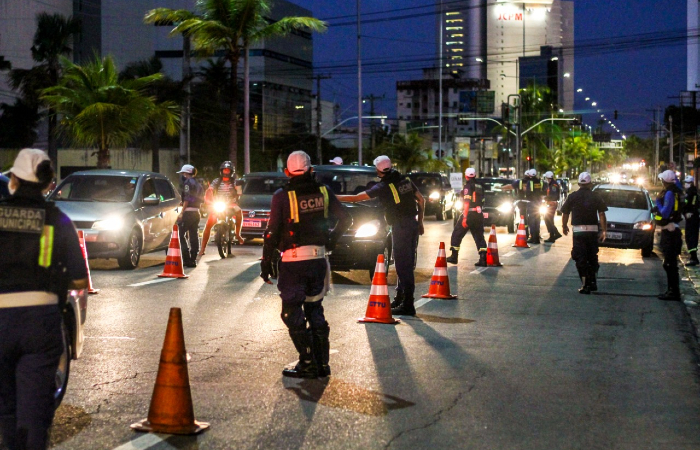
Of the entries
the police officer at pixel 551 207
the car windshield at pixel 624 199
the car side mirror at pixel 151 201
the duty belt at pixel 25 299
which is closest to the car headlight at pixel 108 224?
the car side mirror at pixel 151 201

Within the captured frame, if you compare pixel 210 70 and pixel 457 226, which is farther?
pixel 210 70

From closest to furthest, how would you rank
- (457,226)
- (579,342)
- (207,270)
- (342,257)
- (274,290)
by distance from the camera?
(579,342) < (274,290) < (342,257) < (207,270) < (457,226)

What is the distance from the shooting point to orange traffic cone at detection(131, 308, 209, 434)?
617 centimetres

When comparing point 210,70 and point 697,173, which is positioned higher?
point 210,70

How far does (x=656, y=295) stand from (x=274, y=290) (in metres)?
5.51

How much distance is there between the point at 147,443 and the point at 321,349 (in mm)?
2180

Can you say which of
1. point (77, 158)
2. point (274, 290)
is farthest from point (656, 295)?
point (77, 158)

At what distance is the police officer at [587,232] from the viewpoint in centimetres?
1465

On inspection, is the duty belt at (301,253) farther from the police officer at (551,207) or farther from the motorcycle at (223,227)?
the police officer at (551,207)

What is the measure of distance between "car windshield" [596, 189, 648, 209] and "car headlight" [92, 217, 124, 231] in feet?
39.4

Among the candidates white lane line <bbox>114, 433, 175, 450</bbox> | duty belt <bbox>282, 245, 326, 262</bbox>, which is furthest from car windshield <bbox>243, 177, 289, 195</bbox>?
white lane line <bbox>114, 433, 175, 450</bbox>

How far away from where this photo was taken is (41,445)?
4.96 metres

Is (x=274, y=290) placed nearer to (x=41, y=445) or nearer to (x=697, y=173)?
(x=41, y=445)

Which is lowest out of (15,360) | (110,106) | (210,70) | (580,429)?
(580,429)
